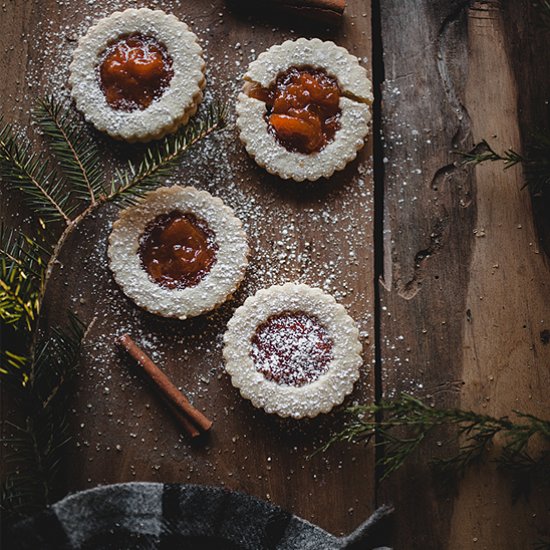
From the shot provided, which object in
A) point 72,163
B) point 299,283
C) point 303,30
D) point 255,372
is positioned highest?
point 303,30

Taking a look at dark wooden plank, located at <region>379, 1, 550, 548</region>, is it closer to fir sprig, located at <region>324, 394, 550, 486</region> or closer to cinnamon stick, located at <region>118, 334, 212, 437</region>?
fir sprig, located at <region>324, 394, 550, 486</region>

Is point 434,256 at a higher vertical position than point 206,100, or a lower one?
lower

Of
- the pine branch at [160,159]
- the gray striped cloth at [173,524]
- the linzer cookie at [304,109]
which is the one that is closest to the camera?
the gray striped cloth at [173,524]

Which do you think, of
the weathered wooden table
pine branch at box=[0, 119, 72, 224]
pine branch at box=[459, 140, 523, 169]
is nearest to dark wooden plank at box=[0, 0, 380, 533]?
the weathered wooden table

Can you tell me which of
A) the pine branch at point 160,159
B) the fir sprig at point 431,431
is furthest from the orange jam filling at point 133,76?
the fir sprig at point 431,431

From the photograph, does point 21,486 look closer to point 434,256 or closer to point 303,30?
point 434,256

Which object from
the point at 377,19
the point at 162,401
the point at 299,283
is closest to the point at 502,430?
the point at 299,283

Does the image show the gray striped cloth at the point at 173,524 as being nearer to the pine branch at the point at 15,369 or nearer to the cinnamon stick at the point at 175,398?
the cinnamon stick at the point at 175,398
